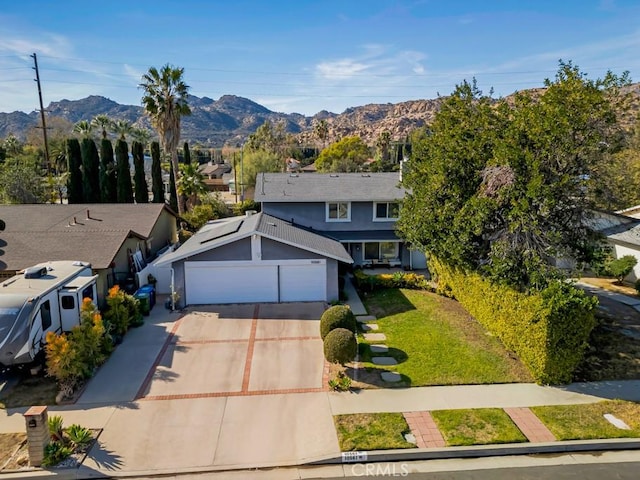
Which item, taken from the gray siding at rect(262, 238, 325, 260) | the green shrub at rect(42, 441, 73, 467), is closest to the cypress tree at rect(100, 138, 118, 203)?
the gray siding at rect(262, 238, 325, 260)

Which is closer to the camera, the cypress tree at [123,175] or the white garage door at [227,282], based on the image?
the white garage door at [227,282]

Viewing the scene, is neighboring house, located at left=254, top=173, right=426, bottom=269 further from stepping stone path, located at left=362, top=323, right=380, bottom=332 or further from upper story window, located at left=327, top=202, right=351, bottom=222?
stepping stone path, located at left=362, top=323, right=380, bottom=332

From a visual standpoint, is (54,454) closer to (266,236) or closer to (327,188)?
(266,236)

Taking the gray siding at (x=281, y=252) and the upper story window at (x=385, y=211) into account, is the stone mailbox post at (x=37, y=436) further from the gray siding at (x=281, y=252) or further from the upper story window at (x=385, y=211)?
the upper story window at (x=385, y=211)

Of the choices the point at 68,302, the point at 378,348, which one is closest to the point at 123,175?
the point at 68,302

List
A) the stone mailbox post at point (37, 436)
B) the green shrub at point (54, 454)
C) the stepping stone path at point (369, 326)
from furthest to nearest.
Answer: the stepping stone path at point (369, 326) < the green shrub at point (54, 454) < the stone mailbox post at point (37, 436)

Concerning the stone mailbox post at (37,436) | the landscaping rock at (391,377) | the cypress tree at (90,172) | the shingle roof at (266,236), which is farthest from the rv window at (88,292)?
the cypress tree at (90,172)
